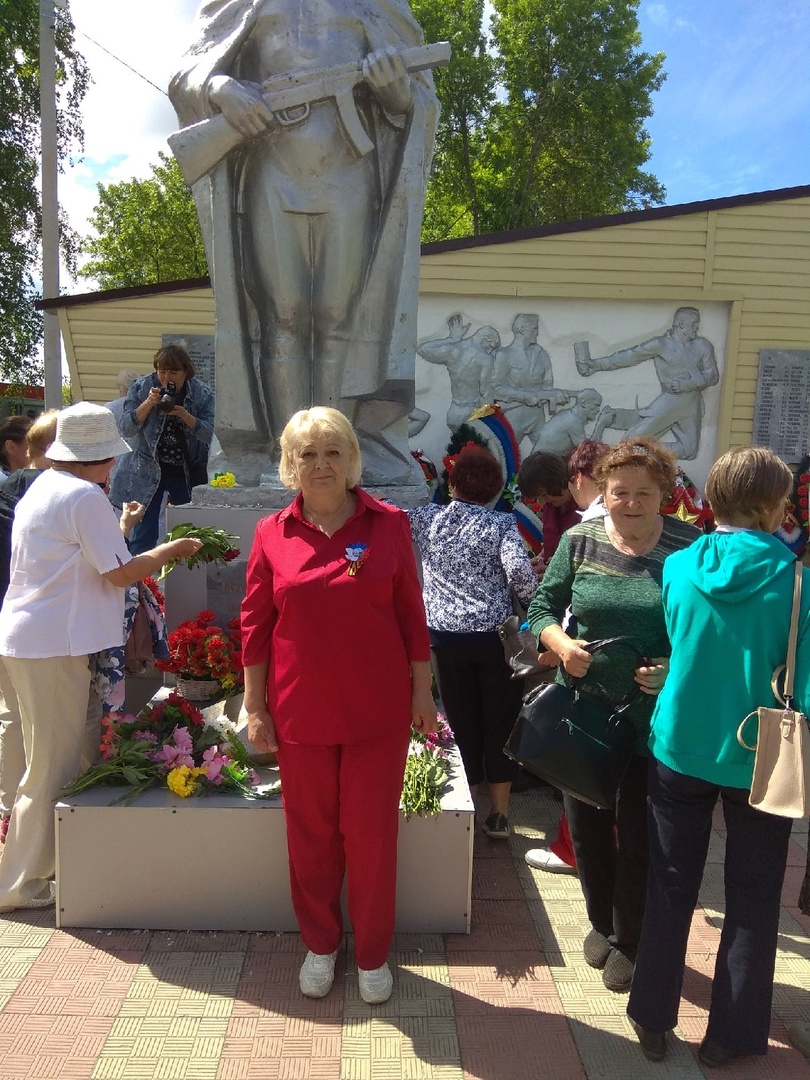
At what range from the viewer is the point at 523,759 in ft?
8.05

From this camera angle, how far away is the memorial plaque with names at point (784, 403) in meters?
9.84

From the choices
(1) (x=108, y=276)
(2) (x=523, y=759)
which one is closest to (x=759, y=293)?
(2) (x=523, y=759)

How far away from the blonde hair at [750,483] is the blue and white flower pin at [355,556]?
2.98ft

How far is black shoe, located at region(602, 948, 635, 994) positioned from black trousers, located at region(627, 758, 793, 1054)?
0.27 meters

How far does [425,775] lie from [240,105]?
3.22 m

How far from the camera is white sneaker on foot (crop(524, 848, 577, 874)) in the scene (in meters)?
3.30

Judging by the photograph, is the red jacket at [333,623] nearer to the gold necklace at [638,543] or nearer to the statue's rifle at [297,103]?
the gold necklace at [638,543]

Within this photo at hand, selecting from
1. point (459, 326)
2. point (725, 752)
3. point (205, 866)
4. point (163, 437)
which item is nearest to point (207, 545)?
point (163, 437)

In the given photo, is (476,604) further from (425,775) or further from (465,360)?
(465,360)

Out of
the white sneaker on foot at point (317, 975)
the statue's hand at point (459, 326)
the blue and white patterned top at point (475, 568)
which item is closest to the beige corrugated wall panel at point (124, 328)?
the statue's hand at point (459, 326)

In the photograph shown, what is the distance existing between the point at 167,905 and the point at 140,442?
2.75 m

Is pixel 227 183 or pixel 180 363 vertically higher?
pixel 227 183

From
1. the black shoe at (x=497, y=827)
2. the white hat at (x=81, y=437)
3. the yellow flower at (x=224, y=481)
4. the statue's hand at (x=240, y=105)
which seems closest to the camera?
→ the white hat at (x=81, y=437)

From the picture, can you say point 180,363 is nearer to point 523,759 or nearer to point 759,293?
point 523,759
